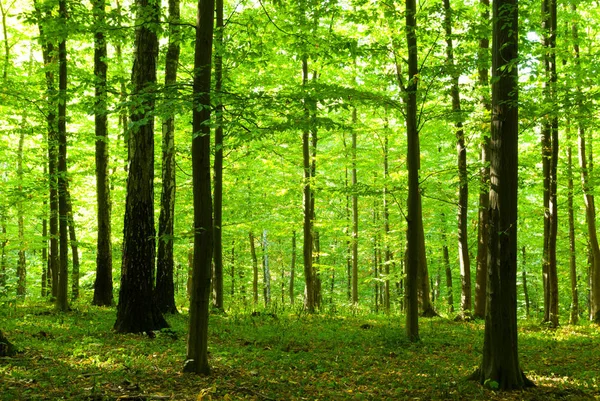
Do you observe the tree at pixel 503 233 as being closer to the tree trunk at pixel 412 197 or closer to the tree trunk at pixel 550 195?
the tree trunk at pixel 412 197

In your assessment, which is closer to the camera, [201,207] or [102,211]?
[201,207]

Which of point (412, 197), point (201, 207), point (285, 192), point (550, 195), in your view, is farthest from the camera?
point (285, 192)

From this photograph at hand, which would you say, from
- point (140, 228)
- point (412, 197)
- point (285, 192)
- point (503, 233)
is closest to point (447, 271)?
point (285, 192)

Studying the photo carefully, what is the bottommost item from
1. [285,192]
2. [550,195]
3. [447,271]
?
[447,271]

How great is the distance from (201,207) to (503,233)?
4.23 meters

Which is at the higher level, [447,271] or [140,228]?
[140,228]

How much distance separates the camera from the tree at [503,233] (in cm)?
630

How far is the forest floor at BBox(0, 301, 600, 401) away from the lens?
5.52 metres

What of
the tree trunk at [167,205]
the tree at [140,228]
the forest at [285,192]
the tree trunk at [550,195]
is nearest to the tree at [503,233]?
the forest at [285,192]

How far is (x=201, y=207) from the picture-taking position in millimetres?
6074

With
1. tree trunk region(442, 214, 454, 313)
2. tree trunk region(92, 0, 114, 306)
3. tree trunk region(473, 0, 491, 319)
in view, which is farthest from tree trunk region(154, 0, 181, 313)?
tree trunk region(442, 214, 454, 313)

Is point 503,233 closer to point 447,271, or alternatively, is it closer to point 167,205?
point 167,205

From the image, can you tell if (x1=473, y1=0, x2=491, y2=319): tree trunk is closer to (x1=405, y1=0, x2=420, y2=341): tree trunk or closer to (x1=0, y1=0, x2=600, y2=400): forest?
(x1=0, y1=0, x2=600, y2=400): forest

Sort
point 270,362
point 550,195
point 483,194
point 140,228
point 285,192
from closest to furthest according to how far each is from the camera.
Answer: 1. point 270,362
2. point 140,228
3. point 550,195
4. point 483,194
5. point 285,192
